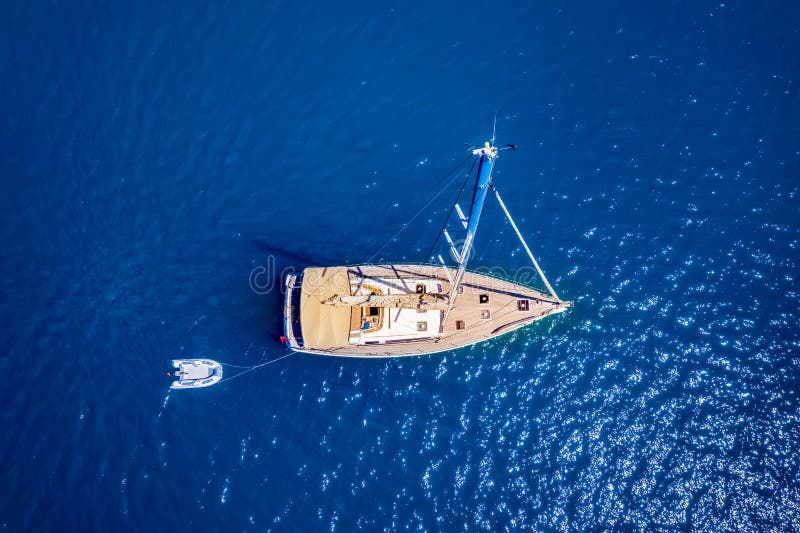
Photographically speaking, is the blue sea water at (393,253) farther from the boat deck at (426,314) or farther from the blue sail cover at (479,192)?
the blue sail cover at (479,192)

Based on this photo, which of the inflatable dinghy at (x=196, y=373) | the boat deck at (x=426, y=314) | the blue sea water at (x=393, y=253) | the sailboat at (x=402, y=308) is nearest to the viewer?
the blue sea water at (x=393, y=253)

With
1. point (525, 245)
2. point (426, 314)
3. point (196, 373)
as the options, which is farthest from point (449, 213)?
point (196, 373)

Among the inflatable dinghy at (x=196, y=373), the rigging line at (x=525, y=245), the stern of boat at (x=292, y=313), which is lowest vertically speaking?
the inflatable dinghy at (x=196, y=373)

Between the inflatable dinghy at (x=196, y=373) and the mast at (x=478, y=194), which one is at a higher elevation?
the mast at (x=478, y=194)

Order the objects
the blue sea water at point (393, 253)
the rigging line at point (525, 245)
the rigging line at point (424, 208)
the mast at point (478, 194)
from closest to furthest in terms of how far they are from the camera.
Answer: the mast at point (478, 194), the blue sea water at point (393, 253), the rigging line at point (525, 245), the rigging line at point (424, 208)

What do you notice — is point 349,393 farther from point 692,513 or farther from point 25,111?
point 25,111

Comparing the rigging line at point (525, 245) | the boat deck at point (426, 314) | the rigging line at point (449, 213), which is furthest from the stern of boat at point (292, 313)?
the rigging line at point (525, 245)

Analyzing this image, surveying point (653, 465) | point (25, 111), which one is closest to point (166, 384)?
point (25, 111)

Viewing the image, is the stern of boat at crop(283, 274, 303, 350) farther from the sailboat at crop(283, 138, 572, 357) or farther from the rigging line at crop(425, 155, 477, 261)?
the rigging line at crop(425, 155, 477, 261)
